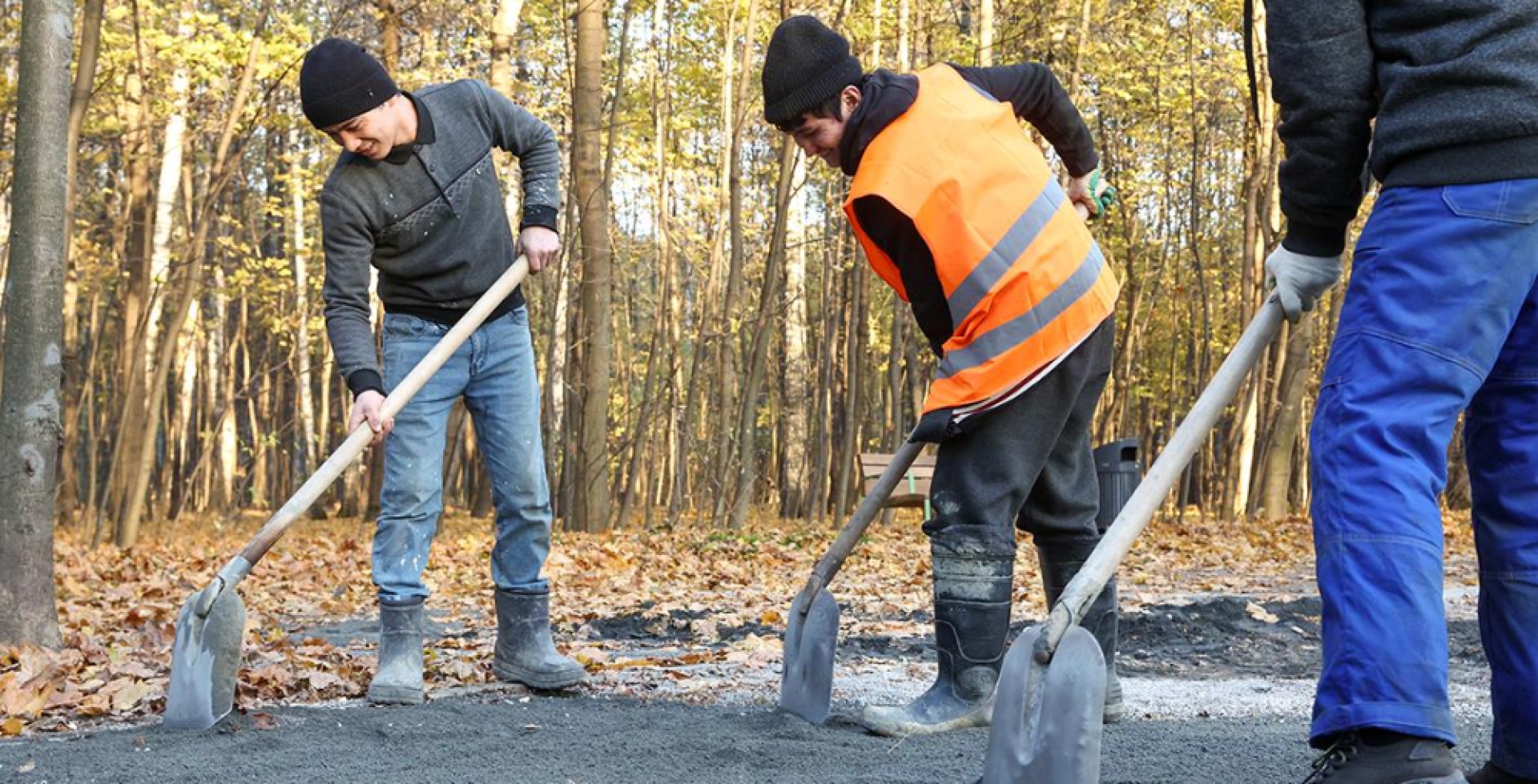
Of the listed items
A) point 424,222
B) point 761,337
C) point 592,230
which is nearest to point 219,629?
point 424,222

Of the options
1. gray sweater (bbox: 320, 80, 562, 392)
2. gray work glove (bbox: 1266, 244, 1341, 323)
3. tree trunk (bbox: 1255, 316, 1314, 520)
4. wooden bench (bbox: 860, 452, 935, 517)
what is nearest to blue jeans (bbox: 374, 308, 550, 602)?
gray sweater (bbox: 320, 80, 562, 392)

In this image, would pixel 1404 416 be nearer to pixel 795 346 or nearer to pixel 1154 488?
pixel 1154 488

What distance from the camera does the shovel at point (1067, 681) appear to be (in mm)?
2645

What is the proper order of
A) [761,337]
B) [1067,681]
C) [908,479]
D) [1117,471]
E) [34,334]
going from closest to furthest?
[1067,681] < [34,334] < [1117,471] < [908,479] < [761,337]

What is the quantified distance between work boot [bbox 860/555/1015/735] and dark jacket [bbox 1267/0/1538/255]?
1482 millimetres

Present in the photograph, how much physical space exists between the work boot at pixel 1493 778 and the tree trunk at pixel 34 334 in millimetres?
4690

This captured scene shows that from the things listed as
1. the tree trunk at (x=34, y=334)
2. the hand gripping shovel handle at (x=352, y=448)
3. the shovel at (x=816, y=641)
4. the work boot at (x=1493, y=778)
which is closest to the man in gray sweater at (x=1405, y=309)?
the work boot at (x=1493, y=778)

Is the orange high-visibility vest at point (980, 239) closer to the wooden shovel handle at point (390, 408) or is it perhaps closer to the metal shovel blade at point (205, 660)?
the wooden shovel handle at point (390, 408)

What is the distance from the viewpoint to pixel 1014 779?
8.79ft

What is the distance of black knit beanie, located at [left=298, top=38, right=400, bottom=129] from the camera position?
13.9ft

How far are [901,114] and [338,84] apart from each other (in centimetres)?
171

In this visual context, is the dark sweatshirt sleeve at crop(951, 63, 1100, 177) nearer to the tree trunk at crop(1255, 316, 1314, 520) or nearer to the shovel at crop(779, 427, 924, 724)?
the shovel at crop(779, 427, 924, 724)

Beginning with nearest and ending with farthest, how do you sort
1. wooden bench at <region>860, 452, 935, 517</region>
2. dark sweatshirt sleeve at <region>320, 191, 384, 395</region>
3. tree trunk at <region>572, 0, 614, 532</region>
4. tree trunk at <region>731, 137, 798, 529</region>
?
dark sweatshirt sleeve at <region>320, 191, 384, 395</region> → wooden bench at <region>860, 452, 935, 517</region> → tree trunk at <region>572, 0, 614, 532</region> → tree trunk at <region>731, 137, 798, 529</region>

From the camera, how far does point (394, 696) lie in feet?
14.7
